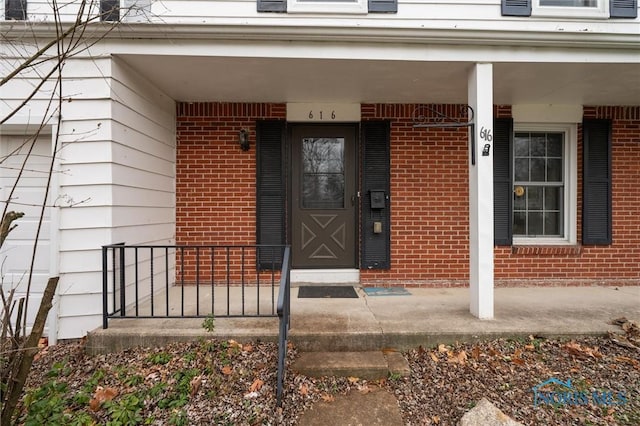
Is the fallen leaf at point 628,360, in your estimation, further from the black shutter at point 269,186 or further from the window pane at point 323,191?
the black shutter at point 269,186

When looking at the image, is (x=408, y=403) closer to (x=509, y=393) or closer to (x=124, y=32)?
(x=509, y=393)

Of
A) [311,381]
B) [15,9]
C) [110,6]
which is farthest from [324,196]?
[15,9]

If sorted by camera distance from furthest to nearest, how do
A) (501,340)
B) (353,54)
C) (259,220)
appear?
(259,220), (353,54), (501,340)

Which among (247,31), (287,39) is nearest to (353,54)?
(287,39)

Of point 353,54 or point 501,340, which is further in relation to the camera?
point 353,54

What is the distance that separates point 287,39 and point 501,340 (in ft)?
10.6

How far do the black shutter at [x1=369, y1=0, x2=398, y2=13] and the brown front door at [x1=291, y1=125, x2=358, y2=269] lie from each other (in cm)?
155

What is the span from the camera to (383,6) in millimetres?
3113

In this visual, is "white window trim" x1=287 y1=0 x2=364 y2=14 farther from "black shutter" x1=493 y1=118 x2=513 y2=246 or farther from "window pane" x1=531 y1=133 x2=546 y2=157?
"window pane" x1=531 y1=133 x2=546 y2=157

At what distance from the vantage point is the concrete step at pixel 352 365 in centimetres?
252

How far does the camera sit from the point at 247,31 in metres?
2.99

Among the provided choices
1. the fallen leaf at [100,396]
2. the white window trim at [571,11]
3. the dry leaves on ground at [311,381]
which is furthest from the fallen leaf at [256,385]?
the white window trim at [571,11]

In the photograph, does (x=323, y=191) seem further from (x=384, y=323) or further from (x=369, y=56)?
(x=384, y=323)

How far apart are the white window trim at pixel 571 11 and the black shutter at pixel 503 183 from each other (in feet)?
4.71
